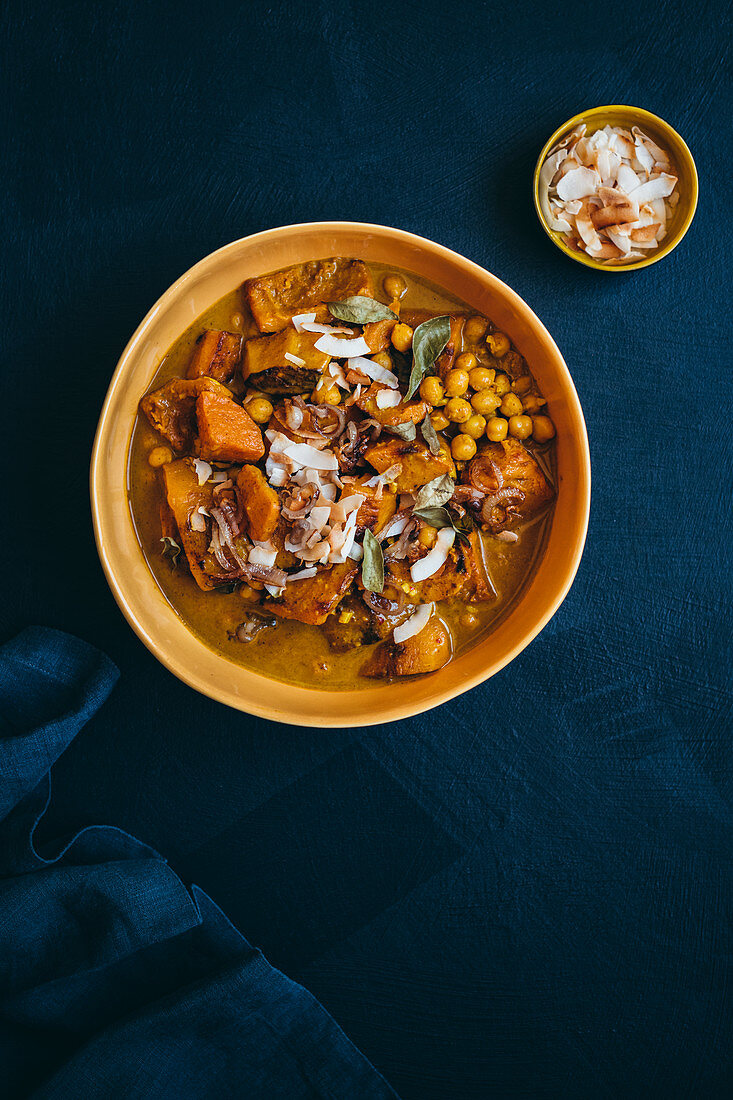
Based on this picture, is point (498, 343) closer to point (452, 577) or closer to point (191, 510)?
point (452, 577)

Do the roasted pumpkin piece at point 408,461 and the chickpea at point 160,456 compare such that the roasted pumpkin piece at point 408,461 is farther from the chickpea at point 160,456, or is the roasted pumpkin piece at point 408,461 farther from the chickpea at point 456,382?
the chickpea at point 160,456

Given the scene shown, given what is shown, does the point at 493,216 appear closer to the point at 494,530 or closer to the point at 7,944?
the point at 494,530

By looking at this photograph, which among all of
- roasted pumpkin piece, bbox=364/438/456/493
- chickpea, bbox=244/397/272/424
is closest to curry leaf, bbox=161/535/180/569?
chickpea, bbox=244/397/272/424

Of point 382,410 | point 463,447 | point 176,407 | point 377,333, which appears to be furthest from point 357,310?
point 176,407

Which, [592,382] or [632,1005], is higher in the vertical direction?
[592,382]

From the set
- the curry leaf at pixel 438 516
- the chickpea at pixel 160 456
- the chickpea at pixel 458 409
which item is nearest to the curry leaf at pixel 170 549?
the chickpea at pixel 160 456

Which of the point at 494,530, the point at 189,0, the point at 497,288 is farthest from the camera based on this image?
the point at 189,0

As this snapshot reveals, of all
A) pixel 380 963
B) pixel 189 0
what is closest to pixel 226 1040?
pixel 380 963
